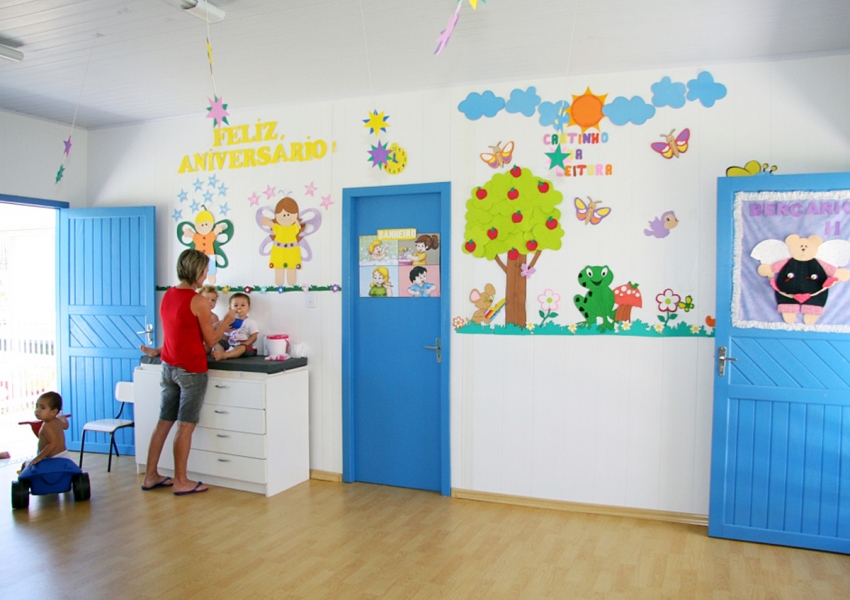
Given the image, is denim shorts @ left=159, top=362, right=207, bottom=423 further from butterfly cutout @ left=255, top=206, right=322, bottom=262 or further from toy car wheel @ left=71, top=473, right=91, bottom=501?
butterfly cutout @ left=255, top=206, right=322, bottom=262

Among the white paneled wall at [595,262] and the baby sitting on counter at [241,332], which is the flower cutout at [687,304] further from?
the baby sitting on counter at [241,332]

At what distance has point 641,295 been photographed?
11.9ft

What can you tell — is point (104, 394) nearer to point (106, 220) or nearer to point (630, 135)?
point (106, 220)

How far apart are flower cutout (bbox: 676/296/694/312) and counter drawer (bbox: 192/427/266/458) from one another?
264 centimetres

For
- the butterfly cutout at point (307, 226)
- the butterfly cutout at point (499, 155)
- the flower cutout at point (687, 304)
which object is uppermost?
the butterfly cutout at point (499, 155)

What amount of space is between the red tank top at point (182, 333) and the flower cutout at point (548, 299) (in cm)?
214

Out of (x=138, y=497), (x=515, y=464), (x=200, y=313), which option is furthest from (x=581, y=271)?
(x=138, y=497)

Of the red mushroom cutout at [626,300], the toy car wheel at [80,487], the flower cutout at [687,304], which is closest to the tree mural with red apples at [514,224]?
the red mushroom cutout at [626,300]

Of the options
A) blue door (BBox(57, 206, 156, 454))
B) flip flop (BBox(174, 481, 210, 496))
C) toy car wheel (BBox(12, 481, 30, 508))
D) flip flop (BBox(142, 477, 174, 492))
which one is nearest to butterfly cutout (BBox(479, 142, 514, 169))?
blue door (BBox(57, 206, 156, 454))

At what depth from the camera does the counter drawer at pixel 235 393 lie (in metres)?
3.98

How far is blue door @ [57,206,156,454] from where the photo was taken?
16.2ft

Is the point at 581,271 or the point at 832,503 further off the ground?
the point at 581,271

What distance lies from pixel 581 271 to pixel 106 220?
3.73m

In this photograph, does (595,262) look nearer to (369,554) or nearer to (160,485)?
(369,554)
